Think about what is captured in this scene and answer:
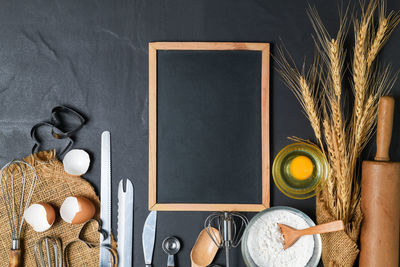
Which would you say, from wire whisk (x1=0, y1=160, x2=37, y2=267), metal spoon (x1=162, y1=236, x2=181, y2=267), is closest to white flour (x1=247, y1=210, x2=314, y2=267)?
metal spoon (x1=162, y1=236, x2=181, y2=267)

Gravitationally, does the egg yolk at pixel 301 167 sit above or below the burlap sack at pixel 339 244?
above

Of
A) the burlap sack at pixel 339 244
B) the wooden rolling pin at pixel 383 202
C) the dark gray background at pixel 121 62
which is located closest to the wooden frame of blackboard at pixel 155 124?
the dark gray background at pixel 121 62

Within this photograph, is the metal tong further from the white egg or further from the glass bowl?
the glass bowl

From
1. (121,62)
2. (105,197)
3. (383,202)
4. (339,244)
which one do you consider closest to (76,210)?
(105,197)

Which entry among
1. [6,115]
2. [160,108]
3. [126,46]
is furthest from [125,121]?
[6,115]

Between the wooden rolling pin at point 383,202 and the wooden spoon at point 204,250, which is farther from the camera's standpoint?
the wooden spoon at point 204,250

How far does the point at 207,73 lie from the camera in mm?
943

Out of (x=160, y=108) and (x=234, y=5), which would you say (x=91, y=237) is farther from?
(x=234, y=5)

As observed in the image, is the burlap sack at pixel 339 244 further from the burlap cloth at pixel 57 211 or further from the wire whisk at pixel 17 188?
the wire whisk at pixel 17 188

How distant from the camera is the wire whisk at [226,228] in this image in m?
0.89


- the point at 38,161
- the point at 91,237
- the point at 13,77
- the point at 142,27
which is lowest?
the point at 91,237

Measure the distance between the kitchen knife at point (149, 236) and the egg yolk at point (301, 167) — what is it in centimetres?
43

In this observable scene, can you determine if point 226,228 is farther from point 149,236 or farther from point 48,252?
point 48,252

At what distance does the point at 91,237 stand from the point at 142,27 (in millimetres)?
643
